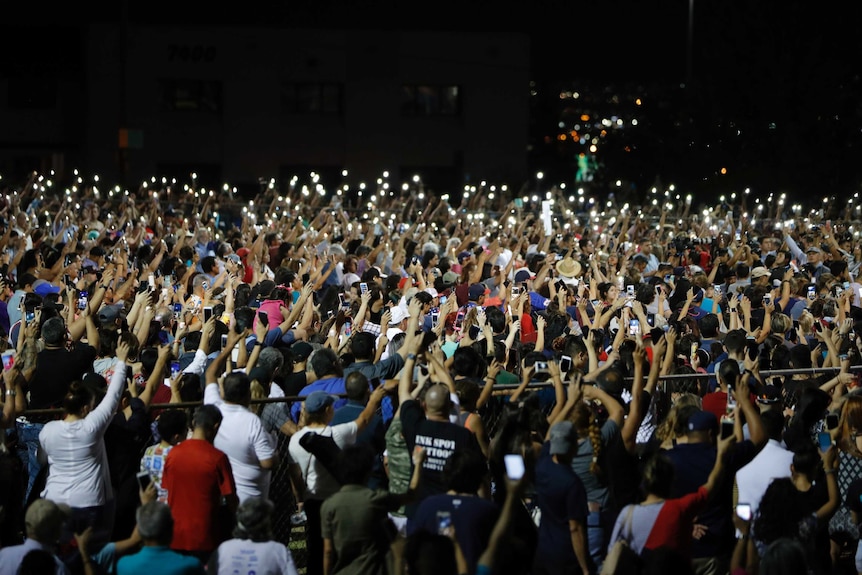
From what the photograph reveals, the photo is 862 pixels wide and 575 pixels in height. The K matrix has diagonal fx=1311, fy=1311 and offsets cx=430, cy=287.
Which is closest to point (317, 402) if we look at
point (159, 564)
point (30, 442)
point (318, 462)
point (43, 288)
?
point (318, 462)

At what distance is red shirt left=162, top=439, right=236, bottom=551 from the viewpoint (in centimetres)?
690

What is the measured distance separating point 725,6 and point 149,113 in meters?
19.2

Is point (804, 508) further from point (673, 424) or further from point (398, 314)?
point (398, 314)

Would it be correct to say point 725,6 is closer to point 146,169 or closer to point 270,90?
point 270,90

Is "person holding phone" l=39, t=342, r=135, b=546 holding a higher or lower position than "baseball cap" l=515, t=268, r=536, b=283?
lower

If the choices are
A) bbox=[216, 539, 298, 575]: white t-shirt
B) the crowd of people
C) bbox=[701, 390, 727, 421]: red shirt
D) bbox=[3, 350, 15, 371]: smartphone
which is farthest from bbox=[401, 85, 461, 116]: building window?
bbox=[216, 539, 298, 575]: white t-shirt

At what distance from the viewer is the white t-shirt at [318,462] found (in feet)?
24.5

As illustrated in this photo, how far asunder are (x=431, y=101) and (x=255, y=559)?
40.8 m

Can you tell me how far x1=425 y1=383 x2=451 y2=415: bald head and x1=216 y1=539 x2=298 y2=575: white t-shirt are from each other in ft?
4.04

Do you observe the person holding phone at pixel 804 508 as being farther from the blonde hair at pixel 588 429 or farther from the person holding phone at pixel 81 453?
the person holding phone at pixel 81 453

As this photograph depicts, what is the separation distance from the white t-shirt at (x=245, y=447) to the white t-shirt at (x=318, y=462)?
0.75ft

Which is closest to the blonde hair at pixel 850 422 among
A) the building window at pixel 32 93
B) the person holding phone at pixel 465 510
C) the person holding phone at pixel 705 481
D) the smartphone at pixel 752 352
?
the person holding phone at pixel 705 481

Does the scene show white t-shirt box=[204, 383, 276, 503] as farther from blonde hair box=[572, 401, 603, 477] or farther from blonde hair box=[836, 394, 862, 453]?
blonde hair box=[836, 394, 862, 453]

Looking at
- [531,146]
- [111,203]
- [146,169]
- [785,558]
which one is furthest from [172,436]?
[531,146]
